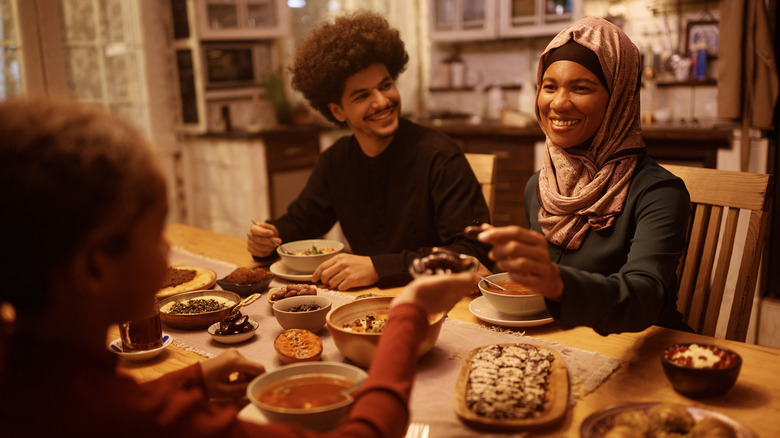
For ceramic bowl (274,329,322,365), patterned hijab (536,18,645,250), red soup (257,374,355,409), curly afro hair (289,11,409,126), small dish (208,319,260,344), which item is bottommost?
small dish (208,319,260,344)

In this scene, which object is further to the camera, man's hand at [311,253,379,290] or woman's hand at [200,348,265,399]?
man's hand at [311,253,379,290]

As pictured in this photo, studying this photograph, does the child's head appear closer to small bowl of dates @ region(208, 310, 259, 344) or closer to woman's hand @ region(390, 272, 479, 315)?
woman's hand @ region(390, 272, 479, 315)

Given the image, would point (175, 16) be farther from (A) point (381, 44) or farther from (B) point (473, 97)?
(A) point (381, 44)

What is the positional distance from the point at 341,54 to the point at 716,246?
1.30 m

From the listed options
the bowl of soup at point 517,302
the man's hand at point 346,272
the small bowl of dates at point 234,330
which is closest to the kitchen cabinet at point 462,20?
the man's hand at point 346,272

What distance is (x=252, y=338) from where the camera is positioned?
4.60ft

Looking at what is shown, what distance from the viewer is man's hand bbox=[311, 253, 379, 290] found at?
1692mm

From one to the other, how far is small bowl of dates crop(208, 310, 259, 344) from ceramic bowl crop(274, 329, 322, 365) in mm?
79

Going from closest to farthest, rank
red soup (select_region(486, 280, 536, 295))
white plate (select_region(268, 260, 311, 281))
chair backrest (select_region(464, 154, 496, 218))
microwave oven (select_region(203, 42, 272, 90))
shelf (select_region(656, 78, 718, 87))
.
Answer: red soup (select_region(486, 280, 536, 295))
white plate (select_region(268, 260, 311, 281))
chair backrest (select_region(464, 154, 496, 218))
shelf (select_region(656, 78, 718, 87))
microwave oven (select_region(203, 42, 272, 90))

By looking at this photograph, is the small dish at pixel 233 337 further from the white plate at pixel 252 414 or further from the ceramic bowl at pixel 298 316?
the white plate at pixel 252 414

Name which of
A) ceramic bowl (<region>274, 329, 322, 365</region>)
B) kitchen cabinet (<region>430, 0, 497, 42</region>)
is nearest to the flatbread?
ceramic bowl (<region>274, 329, 322, 365</region>)

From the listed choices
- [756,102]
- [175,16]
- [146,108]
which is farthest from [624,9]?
[146,108]

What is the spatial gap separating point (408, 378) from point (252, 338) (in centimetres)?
62

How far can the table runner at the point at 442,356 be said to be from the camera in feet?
3.41
